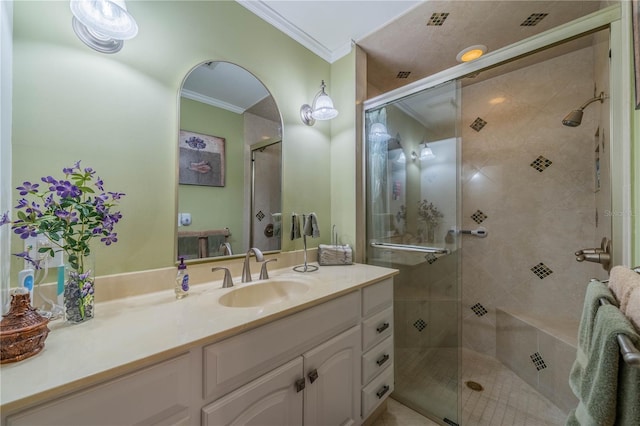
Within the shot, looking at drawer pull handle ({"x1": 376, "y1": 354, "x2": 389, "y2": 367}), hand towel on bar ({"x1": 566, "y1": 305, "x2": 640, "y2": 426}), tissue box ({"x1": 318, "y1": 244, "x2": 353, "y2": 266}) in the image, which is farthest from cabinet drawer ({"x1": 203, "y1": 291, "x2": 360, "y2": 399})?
hand towel on bar ({"x1": 566, "y1": 305, "x2": 640, "y2": 426})

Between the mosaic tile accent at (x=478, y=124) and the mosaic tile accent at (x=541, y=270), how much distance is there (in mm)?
1182

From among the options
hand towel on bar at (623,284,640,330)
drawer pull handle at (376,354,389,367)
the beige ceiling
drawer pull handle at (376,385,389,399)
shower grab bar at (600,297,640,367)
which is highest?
the beige ceiling

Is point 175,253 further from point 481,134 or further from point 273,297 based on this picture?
point 481,134

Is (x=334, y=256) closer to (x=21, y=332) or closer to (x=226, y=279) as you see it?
(x=226, y=279)

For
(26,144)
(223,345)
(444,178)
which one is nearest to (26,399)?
(223,345)

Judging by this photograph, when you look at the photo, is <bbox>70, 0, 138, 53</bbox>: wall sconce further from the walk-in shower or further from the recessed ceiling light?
the recessed ceiling light

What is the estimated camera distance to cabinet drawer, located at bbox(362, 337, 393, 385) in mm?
1182

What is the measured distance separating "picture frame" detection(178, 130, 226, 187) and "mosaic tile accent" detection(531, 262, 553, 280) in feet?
7.58

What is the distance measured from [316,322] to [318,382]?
240 mm

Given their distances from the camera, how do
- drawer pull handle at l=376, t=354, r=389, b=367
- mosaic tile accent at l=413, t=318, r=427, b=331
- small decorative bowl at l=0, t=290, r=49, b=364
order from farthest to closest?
mosaic tile accent at l=413, t=318, r=427, b=331, drawer pull handle at l=376, t=354, r=389, b=367, small decorative bowl at l=0, t=290, r=49, b=364

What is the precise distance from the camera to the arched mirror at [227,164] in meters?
1.12

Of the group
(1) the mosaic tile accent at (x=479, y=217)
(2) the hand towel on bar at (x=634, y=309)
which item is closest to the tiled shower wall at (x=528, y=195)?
(1) the mosaic tile accent at (x=479, y=217)

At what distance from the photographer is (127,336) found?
0.65 metres

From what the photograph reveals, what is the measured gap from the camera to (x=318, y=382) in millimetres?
949
